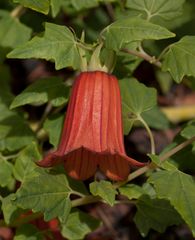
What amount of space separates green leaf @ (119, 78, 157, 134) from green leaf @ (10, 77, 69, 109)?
21cm

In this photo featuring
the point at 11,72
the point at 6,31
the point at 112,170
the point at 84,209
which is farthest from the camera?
the point at 11,72

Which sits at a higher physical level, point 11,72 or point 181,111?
point 11,72

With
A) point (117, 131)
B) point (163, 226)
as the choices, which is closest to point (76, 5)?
point (117, 131)

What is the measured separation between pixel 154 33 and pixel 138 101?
43 centimetres

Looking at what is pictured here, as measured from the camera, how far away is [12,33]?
2.67 metres

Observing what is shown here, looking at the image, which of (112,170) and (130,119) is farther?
(130,119)

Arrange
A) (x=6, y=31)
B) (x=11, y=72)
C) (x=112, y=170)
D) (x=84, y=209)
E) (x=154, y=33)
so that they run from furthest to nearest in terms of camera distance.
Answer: (x=11, y=72)
(x=84, y=209)
(x=6, y=31)
(x=112, y=170)
(x=154, y=33)

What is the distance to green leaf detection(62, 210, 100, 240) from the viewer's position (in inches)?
91.2

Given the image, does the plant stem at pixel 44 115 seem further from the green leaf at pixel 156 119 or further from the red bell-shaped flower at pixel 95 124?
the red bell-shaped flower at pixel 95 124

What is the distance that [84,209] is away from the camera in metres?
3.01

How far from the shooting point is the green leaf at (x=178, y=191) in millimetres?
1896

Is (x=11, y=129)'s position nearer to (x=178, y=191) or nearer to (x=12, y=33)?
(x=12, y=33)

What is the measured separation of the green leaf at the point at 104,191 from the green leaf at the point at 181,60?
40 centimetres

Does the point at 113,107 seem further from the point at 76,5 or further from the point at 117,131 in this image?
the point at 76,5
